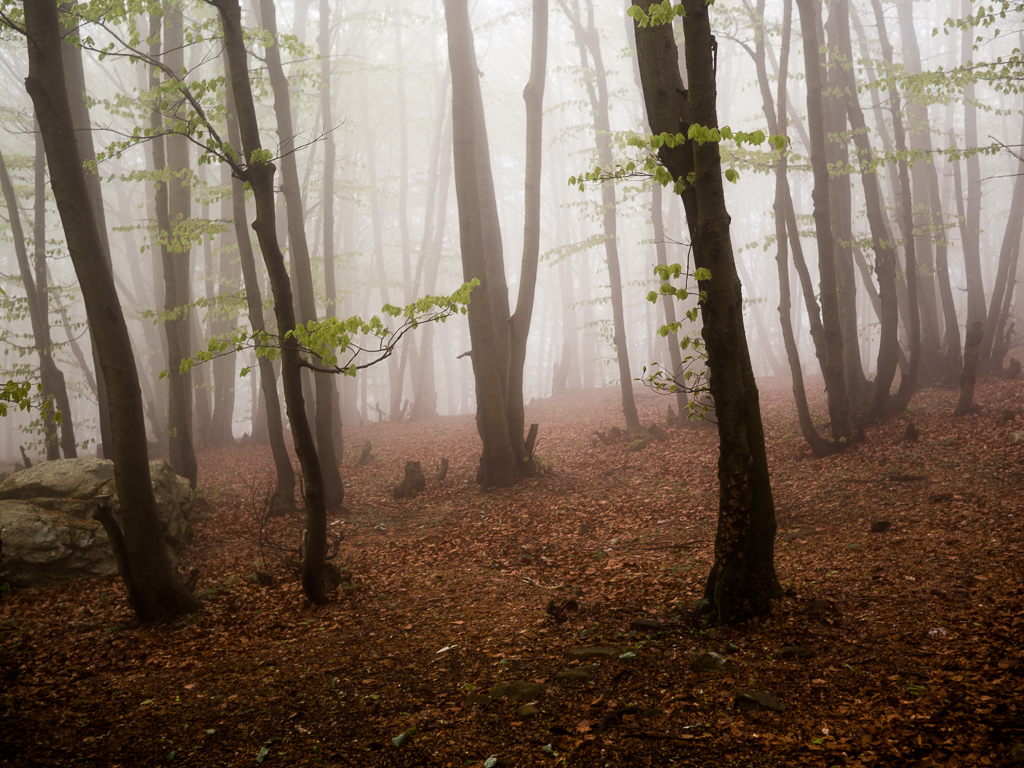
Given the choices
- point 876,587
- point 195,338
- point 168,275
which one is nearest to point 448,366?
point 195,338

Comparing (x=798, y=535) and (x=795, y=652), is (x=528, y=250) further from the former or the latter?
(x=795, y=652)

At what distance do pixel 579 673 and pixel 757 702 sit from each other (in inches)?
43.3

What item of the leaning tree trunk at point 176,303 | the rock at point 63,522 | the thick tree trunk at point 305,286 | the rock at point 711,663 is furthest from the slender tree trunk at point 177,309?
the rock at point 711,663

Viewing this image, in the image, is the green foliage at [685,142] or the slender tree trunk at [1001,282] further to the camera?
the slender tree trunk at [1001,282]

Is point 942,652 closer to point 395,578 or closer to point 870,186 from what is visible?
point 395,578

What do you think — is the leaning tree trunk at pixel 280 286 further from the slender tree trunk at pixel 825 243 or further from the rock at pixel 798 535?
the slender tree trunk at pixel 825 243

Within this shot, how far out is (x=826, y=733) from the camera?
10.4 ft

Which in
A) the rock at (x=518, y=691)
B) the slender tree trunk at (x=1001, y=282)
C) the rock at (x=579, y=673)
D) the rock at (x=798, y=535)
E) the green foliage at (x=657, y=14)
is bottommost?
the rock at (x=798, y=535)

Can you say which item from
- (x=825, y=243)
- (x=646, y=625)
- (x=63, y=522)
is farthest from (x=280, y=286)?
(x=825, y=243)

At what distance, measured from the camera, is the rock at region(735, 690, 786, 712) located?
3451mm

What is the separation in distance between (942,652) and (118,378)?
6.84m

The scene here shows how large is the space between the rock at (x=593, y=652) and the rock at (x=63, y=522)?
16.3 ft

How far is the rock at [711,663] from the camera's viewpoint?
12.9 feet

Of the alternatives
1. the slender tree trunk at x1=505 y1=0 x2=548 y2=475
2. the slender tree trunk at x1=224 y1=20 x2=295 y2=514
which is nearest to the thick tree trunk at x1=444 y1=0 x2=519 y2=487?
the slender tree trunk at x1=505 y1=0 x2=548 y2=475
